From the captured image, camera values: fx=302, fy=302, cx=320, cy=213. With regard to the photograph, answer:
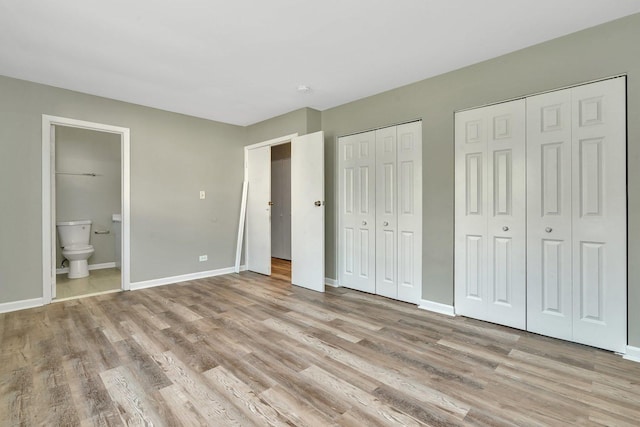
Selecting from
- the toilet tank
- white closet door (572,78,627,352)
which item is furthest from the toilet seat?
white closet door (572,78,627,352)

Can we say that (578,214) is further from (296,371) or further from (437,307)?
(296,371)

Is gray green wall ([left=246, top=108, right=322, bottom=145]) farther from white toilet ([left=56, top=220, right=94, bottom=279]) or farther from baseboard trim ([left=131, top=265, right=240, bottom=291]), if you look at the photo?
white toilet ([left=56, top=220, right=94, bottom=279])

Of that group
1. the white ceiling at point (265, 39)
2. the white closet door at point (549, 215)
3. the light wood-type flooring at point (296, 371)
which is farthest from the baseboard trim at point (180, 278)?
the white closet door at point (549, 215)

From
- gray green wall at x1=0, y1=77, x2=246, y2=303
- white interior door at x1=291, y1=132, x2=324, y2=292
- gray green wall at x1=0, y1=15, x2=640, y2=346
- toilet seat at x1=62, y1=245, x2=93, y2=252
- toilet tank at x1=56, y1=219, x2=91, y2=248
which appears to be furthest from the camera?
toilet tank at x1=56, y1=219, x2=91, y2=248

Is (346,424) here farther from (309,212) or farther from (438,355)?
(309,212)

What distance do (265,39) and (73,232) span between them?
439 cm

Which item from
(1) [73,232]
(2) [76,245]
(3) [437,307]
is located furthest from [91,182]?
(3) [437,307]

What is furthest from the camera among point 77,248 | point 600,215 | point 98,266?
point 98,266

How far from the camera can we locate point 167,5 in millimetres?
2016

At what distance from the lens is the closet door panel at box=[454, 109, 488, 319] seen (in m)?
2.83

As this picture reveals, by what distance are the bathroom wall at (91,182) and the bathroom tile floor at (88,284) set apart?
55cm

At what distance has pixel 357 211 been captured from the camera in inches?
153

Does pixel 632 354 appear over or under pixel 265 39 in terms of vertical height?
under

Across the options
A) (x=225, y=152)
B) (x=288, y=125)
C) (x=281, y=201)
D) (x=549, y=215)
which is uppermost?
(x=288, y=125)
